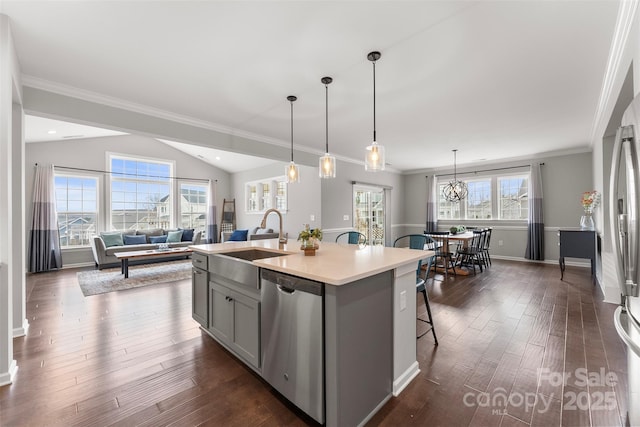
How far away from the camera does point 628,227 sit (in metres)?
1.24

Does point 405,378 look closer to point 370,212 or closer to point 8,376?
point 8,376

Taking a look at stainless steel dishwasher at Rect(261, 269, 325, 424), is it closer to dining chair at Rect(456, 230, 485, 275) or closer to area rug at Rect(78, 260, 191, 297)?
area rug at Rect(78, 260, 191, 297)

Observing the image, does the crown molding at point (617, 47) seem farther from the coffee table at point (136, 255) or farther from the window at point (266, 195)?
→ the window at point (266, 195)

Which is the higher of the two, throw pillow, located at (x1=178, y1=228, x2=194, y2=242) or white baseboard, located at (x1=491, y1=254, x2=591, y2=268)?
throw pillow, located at (x1=178, y1=228, x2=194, y2=242)

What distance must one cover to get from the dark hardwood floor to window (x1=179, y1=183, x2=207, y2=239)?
199 inches

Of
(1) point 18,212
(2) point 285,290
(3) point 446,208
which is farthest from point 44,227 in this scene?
(3) point 446,208

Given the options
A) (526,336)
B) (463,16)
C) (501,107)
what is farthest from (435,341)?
(501,107)

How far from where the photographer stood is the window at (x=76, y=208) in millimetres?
6441

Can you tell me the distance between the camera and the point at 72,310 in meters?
3.54

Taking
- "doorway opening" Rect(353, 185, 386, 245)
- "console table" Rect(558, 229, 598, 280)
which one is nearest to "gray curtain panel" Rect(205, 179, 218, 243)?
"doorway opening" Rect(353, 185, 386, 245)

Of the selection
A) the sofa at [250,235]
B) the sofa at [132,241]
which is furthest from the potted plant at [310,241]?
the sofa at [132,241]

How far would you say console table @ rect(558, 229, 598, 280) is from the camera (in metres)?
4.61

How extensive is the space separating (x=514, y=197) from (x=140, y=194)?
33.4 ft

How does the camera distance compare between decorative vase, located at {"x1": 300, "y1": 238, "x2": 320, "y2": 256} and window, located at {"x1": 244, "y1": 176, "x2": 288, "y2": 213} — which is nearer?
decorative vase, located at {"x1": 300, "y1": 238, "x2": 320, "y2": 256}
